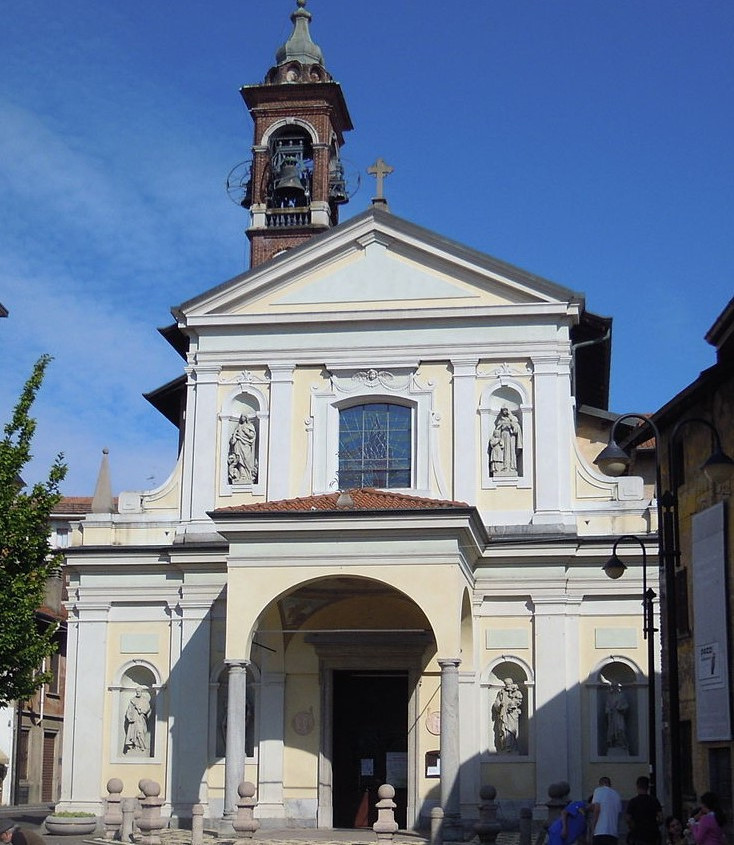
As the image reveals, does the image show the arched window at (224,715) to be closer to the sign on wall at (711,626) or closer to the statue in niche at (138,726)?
the statue in niche at (138,726)

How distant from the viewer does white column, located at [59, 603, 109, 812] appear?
27.0 metres

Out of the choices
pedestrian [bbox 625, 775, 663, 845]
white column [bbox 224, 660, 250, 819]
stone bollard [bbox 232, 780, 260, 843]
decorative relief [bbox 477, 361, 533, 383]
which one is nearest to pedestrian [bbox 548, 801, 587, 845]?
pedestrian [bbox 625, 775, 663, 845]

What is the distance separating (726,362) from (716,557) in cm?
274

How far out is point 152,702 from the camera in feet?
90.4

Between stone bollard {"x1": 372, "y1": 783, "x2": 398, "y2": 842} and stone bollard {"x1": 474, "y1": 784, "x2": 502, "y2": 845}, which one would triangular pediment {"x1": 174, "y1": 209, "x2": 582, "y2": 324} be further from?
stone bollard {"x1": 372, "y1": 783, "x2": 398, "y2": 842}

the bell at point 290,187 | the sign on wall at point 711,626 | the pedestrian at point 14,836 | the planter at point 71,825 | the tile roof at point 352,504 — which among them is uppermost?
the bell at point 290,187

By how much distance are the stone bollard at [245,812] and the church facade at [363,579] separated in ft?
11.0

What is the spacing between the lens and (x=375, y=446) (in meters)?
28.2

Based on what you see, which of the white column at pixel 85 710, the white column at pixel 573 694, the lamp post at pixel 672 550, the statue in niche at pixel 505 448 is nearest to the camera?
the lamp post at pixel 672 550

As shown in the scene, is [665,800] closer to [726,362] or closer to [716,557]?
[716,557]

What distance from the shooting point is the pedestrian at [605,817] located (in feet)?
53.8

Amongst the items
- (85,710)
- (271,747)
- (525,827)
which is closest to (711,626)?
(525,827)

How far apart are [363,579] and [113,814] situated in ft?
19.8

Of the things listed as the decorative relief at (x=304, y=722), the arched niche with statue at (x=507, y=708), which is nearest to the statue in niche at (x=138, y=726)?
the decorative relief at (x=304, y=722)
